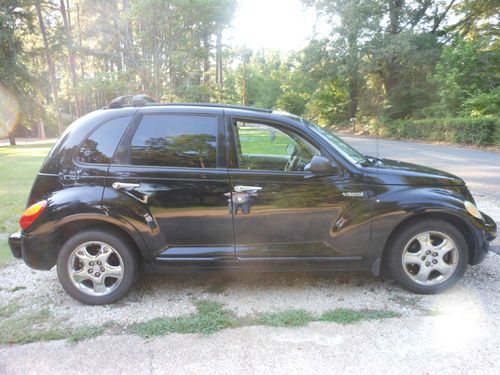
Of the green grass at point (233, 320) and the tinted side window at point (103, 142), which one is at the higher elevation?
the tinted side window at point (103, 142)

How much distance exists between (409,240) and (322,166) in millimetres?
1084

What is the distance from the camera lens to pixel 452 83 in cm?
2158

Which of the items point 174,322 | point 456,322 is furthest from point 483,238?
point 174,322

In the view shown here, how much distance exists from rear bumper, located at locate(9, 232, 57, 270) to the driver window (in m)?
1.91

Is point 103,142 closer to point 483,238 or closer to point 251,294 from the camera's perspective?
point 251,294

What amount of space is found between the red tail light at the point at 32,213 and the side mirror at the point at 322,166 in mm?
2418

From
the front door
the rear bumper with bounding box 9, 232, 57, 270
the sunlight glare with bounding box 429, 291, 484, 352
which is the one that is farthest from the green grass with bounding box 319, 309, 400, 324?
the rear bumper with bounding box 9, 232, 57, 270

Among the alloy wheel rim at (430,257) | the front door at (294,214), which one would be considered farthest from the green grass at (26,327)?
the alloy wheel rim at (430,257)

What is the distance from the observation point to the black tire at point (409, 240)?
3412mm

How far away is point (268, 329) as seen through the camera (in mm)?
2951

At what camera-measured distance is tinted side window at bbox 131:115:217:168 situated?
3369mm

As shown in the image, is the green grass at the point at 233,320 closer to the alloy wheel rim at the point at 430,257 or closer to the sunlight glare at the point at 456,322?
the sunlight glare at the point at 456,322

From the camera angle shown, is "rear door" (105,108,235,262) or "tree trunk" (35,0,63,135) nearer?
"rear door" (105,108,235,262)

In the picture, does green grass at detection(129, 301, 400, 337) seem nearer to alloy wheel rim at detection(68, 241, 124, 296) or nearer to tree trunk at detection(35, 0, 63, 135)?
alloy wheel rim at detection(68, 241, 124, 296)
